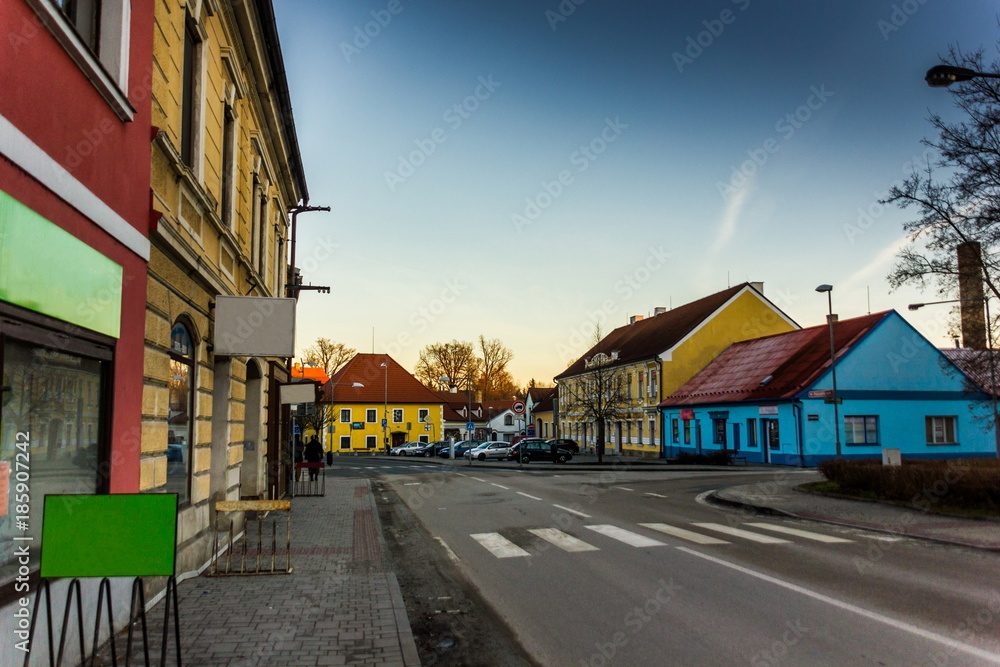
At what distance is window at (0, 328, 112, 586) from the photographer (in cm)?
465

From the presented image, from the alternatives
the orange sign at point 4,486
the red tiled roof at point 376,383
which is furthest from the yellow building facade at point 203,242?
the red tiled roof at point 376,383

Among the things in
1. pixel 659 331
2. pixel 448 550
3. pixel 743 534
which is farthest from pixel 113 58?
pixel 659 331

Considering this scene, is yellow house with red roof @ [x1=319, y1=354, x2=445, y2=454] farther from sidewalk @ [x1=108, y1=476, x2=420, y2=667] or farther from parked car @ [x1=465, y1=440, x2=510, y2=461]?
sidewalk @ [x1=108, y1=476, x2=420, y2=667]

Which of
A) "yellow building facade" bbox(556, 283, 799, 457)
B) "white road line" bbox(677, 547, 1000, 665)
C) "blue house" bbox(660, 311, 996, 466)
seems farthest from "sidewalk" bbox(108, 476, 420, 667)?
"yellow building facade" bbox(556, 283, 799, 457)

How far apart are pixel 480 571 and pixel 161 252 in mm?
5263

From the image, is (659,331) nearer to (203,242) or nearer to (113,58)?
(203,242)

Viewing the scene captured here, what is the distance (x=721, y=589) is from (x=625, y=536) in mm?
4051

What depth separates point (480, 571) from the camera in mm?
9547

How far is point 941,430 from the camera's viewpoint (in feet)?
128

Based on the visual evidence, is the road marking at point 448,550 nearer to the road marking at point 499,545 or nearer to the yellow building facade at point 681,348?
the road marking at point 499,545

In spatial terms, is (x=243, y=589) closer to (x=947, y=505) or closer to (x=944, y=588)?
(x=944, y=588)

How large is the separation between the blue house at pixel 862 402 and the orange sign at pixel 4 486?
34295mm

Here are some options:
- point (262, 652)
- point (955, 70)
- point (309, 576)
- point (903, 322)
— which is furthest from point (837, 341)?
point (262, 652)

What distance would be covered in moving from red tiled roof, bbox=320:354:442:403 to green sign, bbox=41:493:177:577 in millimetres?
73753
